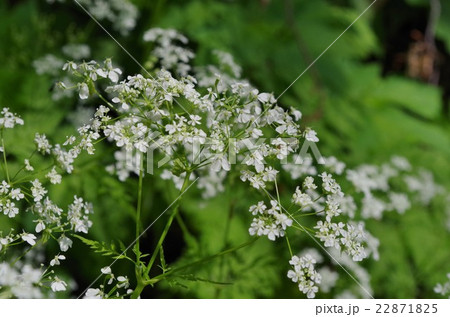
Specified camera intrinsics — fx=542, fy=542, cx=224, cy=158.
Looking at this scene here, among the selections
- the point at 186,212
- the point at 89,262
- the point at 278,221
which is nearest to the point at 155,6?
the point at 186,212

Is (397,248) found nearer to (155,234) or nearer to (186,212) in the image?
(186,212)

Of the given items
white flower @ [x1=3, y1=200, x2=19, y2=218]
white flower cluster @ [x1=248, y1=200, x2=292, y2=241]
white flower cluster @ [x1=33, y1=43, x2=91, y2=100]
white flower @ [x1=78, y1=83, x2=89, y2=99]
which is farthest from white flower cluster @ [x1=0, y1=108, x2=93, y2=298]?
white flower cluster @ [x1=33, y1=43, x2=91, y2=100]

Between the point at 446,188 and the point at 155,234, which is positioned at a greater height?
the point at 446,188

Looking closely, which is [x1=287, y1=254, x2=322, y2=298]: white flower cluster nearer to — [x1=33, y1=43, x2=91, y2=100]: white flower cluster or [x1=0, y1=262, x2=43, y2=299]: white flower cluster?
[x1=0, y1=262, x2=43, y2=299]: white flower cluster

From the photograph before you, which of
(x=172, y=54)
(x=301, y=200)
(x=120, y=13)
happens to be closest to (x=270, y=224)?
(x=301, y=200)

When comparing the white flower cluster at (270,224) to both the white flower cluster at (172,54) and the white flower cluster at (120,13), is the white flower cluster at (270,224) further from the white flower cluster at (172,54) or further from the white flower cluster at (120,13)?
the white flower cluster at (120,13)

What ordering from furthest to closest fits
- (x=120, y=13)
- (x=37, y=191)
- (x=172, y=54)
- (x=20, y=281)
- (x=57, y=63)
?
(x=120, y=13), (x=57, y=63), (x=172, y=54), (x=37, y=191), (x=20, y=281)

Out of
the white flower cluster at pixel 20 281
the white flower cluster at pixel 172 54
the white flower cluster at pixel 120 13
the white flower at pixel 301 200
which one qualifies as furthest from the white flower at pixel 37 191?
the white flower cluster at pixel 120 13

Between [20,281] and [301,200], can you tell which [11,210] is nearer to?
[20,281]

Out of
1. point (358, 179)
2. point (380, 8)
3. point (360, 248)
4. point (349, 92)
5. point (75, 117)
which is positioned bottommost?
point (360, 248)
